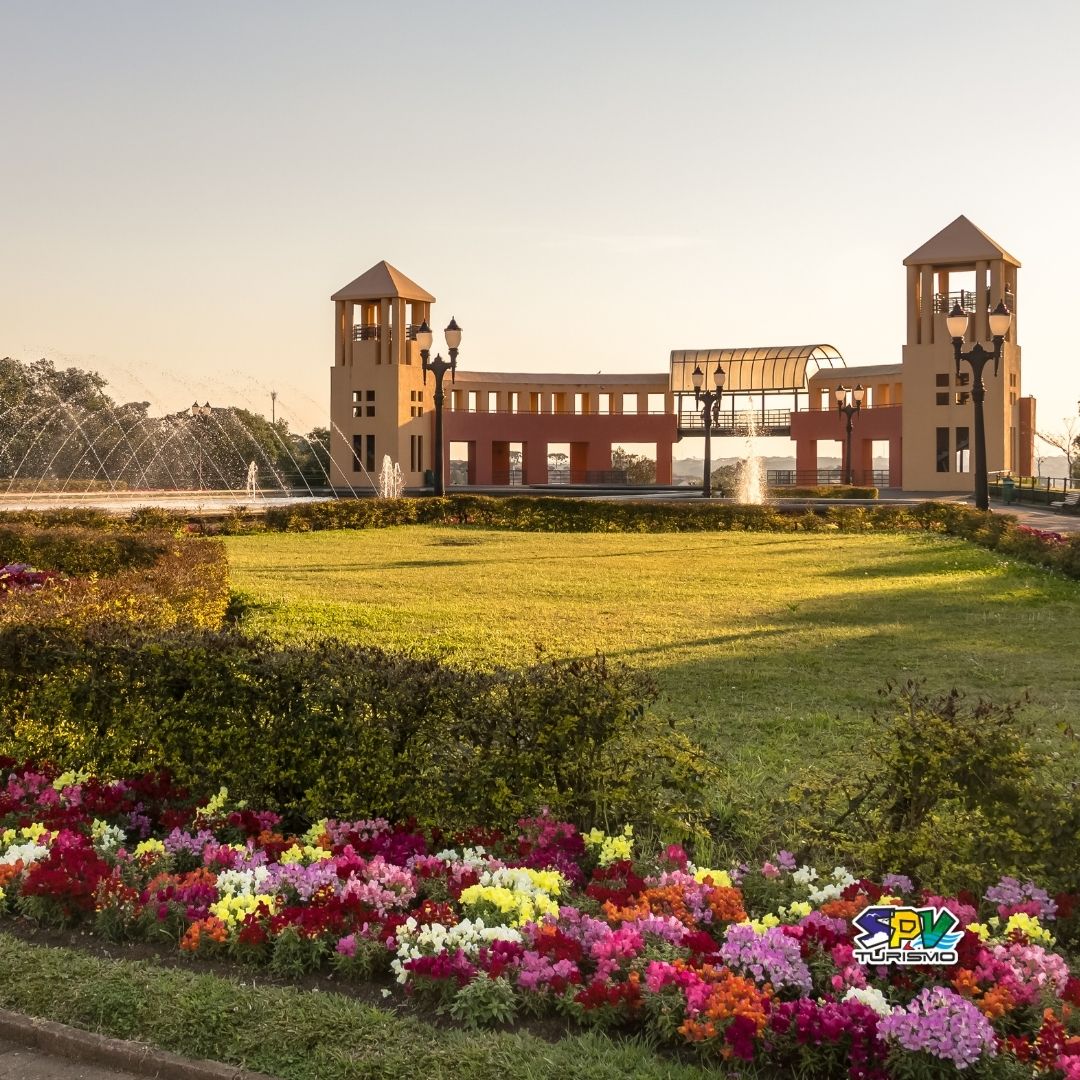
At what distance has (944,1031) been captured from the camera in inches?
118

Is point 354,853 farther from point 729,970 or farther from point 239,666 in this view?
point 729,970

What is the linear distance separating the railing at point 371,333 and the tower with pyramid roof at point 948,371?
65.6ft

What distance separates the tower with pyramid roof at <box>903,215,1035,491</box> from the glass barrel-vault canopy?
8.91 meters

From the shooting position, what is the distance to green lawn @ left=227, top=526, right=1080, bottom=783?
313 inches

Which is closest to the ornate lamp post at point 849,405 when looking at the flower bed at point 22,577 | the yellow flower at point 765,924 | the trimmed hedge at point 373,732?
the flower bed at point 22,577

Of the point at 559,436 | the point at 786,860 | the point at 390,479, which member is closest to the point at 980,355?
the point at 786,860

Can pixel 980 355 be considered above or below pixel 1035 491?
above

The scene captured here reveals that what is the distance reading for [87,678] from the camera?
18.3 feet

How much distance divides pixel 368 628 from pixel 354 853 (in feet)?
22.1

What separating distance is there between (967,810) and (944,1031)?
4.64 feet

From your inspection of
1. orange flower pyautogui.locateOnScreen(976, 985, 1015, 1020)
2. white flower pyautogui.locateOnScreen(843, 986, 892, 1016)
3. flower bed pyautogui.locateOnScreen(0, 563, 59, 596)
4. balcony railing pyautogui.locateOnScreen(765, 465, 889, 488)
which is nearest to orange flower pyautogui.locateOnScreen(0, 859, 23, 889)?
white flower pyautogui.locateOnScreen(843, 986, 892, 1016)

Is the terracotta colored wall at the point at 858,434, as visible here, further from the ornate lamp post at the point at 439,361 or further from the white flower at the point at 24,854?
the white flower at the point at 24,854

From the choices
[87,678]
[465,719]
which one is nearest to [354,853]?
[465,719]

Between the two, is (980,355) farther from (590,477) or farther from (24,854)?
(590,477)
